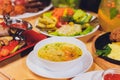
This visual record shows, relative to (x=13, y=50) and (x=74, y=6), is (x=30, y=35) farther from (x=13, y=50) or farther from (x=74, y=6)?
(x=74, y=6)

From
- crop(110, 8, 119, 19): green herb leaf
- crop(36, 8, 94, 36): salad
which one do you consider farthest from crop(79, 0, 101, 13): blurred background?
crop(110, 8, 119, 19): green herb leaf

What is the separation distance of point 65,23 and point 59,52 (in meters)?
0.36

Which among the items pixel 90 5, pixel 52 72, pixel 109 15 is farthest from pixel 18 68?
pixel 90 5

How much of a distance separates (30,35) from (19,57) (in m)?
0.13

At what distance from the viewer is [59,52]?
1.00m

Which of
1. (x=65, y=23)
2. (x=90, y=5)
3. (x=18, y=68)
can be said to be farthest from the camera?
(x=90, y=5)

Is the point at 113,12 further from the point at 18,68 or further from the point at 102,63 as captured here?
the point at 18,68

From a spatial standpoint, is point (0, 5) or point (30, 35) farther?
point (0, 5)

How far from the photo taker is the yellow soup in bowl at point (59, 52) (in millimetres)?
973

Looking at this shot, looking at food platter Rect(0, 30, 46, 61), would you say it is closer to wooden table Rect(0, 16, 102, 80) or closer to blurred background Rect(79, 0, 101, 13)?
wooden table Rect(0, 16, 102, 80)

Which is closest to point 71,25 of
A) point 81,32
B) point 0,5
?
point 81,32

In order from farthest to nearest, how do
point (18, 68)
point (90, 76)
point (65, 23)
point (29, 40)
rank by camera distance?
point (65, 23), point (29, 40), point (18, 68), point (90, 76)

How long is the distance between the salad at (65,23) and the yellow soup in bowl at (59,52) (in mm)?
182

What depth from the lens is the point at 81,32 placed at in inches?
49.6
